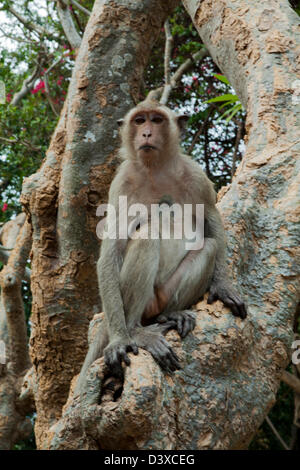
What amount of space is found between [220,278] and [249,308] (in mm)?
266

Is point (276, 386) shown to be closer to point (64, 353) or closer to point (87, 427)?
point (87, 427)

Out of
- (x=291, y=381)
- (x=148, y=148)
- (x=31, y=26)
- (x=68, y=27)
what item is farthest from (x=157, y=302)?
(x=31, y=26)

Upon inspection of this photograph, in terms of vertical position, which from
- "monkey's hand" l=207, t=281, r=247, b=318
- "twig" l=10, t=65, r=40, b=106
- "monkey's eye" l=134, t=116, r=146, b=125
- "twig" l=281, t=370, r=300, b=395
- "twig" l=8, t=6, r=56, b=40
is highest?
"twig" l=8, t=6, r=56, b=40

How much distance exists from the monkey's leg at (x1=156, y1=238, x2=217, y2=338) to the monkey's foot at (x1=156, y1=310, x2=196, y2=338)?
4 cm

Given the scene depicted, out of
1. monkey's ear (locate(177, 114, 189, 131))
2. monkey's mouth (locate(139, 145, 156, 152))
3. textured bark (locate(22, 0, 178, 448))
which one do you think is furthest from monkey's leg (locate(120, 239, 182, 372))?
textured bark (locate(22, 0, 178, 448))

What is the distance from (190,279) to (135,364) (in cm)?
90

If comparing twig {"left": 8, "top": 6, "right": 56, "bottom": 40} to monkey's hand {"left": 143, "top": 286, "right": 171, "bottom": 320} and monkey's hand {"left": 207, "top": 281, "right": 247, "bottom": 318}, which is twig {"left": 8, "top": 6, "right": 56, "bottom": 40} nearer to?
monkey's hand {"left": 143, "top": 286, "right": 171, "bottom": 320}

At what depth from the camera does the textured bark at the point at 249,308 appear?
2559 millimetres

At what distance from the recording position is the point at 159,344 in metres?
2.90

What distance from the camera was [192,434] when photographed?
2.68 meters

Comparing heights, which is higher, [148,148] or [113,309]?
[148,148]

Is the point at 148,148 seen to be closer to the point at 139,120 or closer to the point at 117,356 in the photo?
the point at 139,120

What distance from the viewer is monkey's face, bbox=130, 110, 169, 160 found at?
13.3ft

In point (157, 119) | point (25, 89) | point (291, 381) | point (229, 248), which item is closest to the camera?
point (229, 248)
